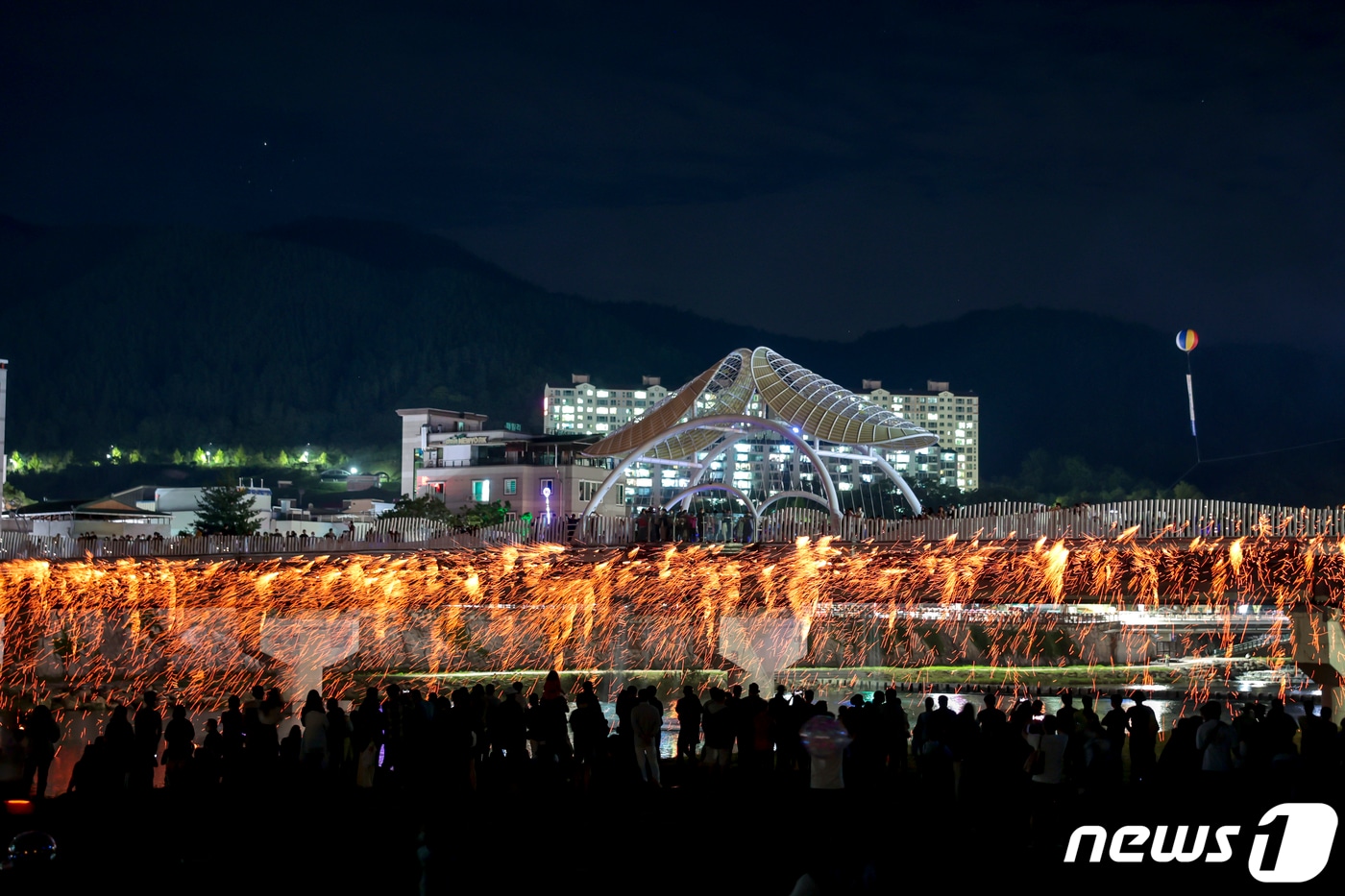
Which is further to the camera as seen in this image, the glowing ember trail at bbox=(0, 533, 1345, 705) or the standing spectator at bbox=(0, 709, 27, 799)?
the glowing ember trail at bbox=(0, 533, 1345, 705)

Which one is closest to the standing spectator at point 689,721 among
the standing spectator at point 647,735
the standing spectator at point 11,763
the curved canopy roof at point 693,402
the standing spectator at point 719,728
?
the standing spectator at point 719,728

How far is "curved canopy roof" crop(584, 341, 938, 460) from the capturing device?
5853 centimetres

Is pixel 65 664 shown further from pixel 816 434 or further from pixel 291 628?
pixel 816 434

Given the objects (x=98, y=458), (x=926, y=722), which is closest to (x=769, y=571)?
(x=926, y=722)

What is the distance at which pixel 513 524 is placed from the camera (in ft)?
89.4

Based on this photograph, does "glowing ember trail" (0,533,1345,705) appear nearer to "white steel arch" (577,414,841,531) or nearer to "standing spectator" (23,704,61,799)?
"white steel arch" (577,414,841,531)

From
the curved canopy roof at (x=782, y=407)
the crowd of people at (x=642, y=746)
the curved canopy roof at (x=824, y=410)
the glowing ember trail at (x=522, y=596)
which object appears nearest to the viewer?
the crowd of people at (x=642, y=746)

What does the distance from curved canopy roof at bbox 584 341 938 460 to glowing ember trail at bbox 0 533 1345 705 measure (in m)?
11.2

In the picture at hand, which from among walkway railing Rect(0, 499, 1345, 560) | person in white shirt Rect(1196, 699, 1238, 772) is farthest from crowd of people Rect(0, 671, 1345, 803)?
walkway railing Rect(0, 499, 1345, 560)

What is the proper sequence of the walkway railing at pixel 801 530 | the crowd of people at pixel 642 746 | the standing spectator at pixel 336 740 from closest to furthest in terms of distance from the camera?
the crowd of people at pixel 642 746
the standing spectator at pixel 336 740
the walkway railing at pixel 801 530

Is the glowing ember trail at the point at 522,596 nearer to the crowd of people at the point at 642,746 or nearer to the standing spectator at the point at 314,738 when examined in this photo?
the crowd of people at the point at 642,746

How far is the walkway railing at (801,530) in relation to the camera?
23703 mm

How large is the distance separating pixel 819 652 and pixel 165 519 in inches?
1737

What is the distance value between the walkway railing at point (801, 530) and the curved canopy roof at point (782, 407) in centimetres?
2846
